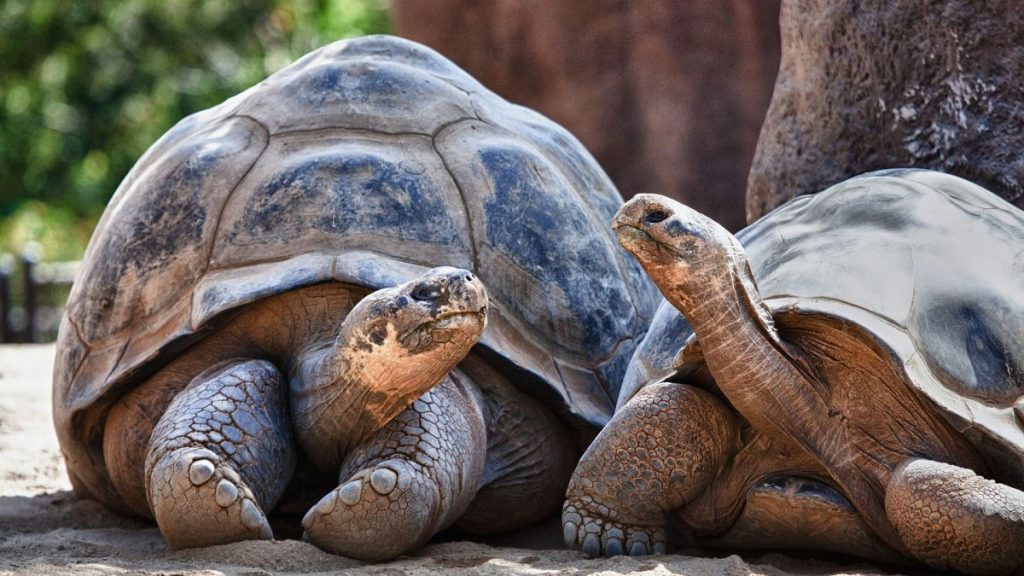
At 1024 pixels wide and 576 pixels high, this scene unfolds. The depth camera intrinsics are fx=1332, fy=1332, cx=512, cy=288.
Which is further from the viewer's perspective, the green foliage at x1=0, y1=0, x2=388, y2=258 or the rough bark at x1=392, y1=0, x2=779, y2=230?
the green foliage at x1=0, y1=0, x2=388, y2=258

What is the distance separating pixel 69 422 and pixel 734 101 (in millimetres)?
5129

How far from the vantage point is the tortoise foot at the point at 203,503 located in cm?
272

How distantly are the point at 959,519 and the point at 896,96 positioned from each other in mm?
1684

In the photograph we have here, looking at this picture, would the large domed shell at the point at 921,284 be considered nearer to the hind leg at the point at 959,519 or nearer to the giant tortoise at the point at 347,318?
Answer: the hind leg at the point at 959,519

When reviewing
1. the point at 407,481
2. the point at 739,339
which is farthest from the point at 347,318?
the point at 739,339

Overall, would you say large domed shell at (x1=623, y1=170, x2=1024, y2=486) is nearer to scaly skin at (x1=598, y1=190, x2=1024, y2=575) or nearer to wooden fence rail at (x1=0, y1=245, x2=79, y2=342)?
scaly skin at (x1=598, y1=190, x2=1024, y2=575)

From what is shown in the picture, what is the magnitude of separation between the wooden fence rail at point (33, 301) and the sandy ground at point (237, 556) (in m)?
6.24

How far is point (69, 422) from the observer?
341 centimetres

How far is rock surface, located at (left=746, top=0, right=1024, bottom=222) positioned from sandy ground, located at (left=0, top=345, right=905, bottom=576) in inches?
54.4

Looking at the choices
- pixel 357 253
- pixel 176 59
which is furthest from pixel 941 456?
pixel 176 59

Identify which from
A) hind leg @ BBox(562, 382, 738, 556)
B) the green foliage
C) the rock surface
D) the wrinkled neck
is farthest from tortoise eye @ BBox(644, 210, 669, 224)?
the green foliage

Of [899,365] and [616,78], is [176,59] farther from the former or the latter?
[899,365]

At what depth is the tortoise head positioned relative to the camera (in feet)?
8.55

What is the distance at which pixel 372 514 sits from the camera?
9.03ft
